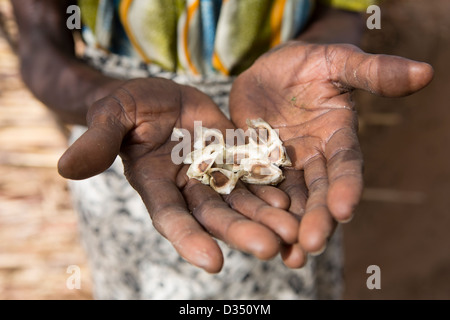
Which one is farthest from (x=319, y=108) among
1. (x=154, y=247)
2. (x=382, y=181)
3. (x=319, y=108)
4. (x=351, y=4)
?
(x=382, y=181)

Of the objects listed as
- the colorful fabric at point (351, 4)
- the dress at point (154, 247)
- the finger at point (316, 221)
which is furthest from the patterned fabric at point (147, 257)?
the colorful fabric at point (351, 4)

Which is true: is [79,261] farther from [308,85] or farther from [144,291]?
[308,85]

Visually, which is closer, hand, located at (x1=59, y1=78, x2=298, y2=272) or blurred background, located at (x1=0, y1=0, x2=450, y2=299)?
hand, located at (x1=59, y1=78, x2=298, y2=272)

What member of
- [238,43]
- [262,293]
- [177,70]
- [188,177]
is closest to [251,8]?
[238,43]

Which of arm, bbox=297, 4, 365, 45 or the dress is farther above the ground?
arm, bbox=297, 4, 365, 45

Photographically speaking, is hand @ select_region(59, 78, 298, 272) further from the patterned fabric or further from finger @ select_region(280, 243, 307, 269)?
the patterned fabric

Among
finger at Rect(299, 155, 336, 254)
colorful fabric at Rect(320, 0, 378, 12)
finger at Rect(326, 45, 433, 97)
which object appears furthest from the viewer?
colorful fabric at Rect(320, 0, 378, 12)

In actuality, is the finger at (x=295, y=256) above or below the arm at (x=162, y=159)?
below

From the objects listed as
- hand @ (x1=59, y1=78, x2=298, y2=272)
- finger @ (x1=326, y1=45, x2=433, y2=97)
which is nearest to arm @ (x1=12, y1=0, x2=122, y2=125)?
hand @ (x1=59, y1=78, x2=298, y2=272)

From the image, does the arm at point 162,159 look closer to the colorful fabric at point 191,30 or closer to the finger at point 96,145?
the finger at point 96,145
